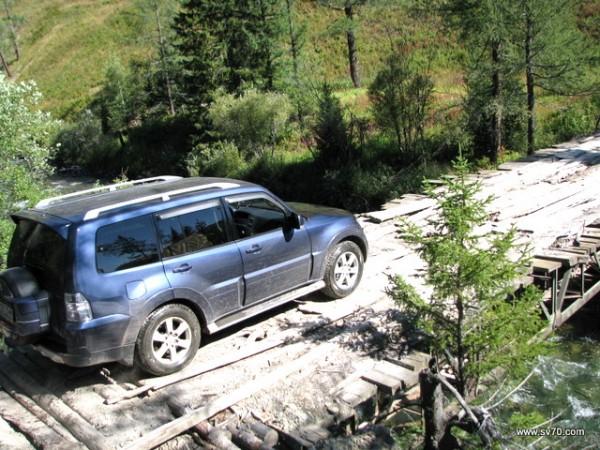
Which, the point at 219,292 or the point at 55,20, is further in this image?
the point at 55,20

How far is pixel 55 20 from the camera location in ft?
250

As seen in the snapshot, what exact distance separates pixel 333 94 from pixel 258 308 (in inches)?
924

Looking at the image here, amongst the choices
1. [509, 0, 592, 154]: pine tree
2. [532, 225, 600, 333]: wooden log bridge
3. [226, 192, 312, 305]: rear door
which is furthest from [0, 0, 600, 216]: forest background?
[226, 192, 312, 305]: rear door

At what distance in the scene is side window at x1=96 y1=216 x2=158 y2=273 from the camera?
575cm

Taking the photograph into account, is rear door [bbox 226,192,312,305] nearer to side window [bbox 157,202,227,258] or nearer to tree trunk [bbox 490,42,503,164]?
side window [bbox 157,202,227,258]

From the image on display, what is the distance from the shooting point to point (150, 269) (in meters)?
6.00

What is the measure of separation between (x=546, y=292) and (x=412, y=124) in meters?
12.9

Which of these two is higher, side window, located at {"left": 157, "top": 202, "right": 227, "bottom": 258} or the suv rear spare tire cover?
side window, located at {"left": 157, "top": 202, "right": 227, "bottom": 258}

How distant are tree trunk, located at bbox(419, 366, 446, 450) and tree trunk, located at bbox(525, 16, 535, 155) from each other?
14516mm

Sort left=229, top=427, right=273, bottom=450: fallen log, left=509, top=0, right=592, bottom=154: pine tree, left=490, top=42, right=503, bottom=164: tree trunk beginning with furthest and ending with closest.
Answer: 1. left=490, top=42, right=503, bottom=164: tree trunk
2. left=509, top=0, right=592, bottom=154: pine tree
3. left=229, top=427, right=273, bottom=450: fallen log

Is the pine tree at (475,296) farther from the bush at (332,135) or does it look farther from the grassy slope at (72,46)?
the grassy slope at (72,46)

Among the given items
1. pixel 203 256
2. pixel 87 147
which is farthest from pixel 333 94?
pixel 203 256

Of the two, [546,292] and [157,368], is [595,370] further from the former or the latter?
[157,368]

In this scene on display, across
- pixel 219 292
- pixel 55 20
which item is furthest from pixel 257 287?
pixel 55 20
